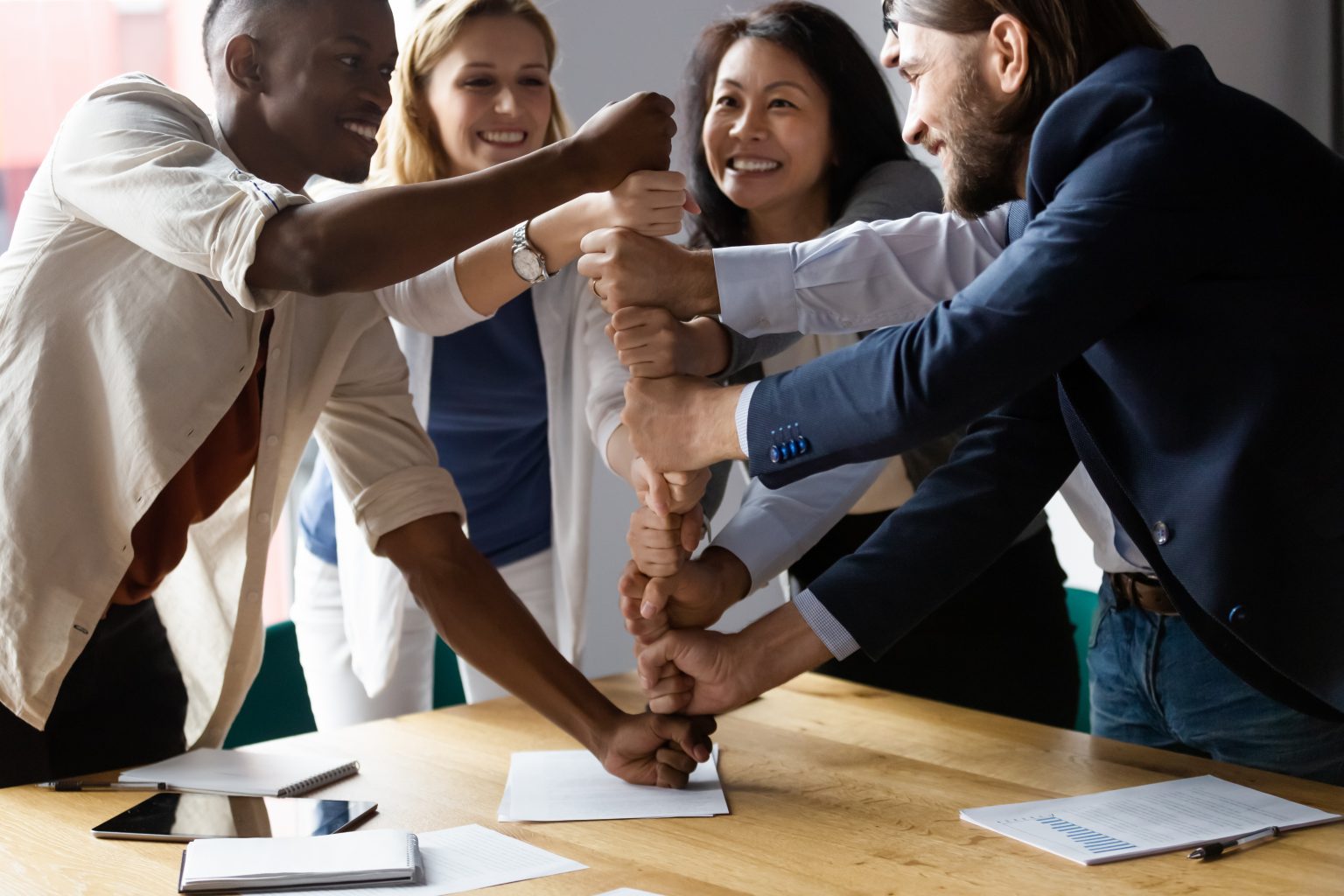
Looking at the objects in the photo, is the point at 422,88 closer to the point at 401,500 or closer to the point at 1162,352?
the point at 401,500

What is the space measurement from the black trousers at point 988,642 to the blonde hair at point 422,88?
0.97m

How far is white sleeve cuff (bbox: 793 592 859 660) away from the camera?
1.58 m

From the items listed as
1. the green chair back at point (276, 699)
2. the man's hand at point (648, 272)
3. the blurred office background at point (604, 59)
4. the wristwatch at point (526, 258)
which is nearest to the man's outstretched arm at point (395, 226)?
the man's hand at point (648, 272)

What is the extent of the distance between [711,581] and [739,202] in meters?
0.79

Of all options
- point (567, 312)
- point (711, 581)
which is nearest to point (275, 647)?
point (567, 312)

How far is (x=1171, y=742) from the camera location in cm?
169

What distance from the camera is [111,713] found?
1567 mm

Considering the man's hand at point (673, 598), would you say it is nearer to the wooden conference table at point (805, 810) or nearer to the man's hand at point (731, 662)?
the man's hand at point (731, 662)

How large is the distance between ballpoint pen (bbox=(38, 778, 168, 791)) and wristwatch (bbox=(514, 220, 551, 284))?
82 cm

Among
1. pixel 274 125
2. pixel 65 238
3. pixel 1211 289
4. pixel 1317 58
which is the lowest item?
pixel 1211 289

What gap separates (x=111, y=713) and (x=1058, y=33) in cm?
138

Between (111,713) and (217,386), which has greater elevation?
(217,386)

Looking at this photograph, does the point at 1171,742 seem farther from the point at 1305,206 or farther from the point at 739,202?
the point at 739,202

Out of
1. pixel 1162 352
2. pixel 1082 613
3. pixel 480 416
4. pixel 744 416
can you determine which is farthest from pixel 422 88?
pixel 1082 613
